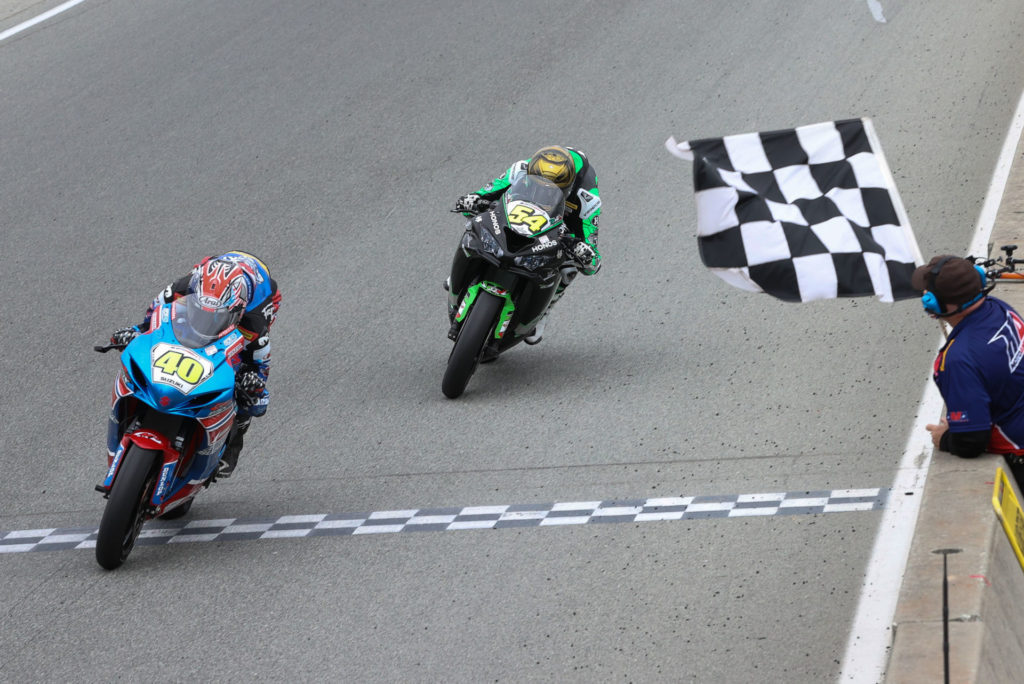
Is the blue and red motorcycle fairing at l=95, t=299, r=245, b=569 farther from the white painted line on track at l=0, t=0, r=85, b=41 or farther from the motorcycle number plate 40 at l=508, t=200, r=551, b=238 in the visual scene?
the white painted line on track at l=0, t=0, r=85, b=41

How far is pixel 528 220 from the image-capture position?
27.2ft

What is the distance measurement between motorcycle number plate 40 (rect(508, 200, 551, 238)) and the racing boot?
Answer: 7.63 ft

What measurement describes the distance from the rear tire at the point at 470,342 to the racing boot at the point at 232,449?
168cm

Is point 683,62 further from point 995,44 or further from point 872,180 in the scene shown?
point 872,180

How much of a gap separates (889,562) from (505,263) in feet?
11.0

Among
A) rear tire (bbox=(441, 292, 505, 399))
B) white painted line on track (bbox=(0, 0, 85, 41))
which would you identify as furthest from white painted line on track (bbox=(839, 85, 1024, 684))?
white painted line on track (bbox=(0, 0, 85, 41))

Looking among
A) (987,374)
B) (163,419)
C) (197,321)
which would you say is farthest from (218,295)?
(987,374)

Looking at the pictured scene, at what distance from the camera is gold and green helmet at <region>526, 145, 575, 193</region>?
848 cm

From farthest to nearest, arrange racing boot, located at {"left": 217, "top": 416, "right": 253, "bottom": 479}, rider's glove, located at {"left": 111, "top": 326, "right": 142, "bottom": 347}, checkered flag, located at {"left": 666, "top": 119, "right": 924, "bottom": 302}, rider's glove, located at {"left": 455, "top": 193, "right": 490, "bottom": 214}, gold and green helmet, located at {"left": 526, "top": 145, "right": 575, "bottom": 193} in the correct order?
rider's glove, located at {"left": 455, "top": 193, "right": 490, "bottom": 214} < gold and green helmet, located at {"left": 526, "top": 145, "right": 575, "bottom": 193} < racing boot, located at {"left": 217, "top": 416, "right": 253, "bottom": 479} < rider's glove, located at {"left": 111, "top": 326, "right": 142, "bottom": 347} < checkered flag, located at {"left": 666, "top": 119, "right": 924, "bottom": 302}

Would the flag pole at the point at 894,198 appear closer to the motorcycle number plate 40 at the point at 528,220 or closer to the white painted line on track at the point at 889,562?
the white painted line on track at the point at 889,562

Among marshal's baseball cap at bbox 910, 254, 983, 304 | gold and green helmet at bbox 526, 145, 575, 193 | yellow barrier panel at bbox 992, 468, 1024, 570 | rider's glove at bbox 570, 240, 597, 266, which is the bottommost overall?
rider's glove at bbox 570, 240, 597, 266

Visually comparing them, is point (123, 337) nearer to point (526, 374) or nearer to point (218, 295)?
point (218, 295)

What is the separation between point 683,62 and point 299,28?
15.1 feet

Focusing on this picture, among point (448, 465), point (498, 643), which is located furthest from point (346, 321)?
point (498, 643)
